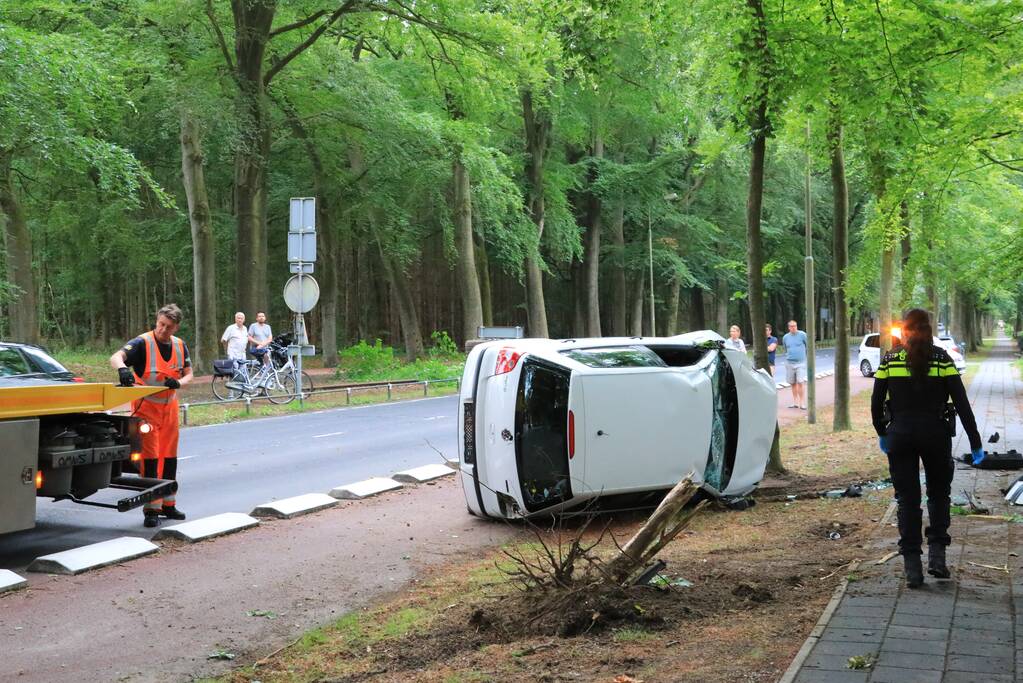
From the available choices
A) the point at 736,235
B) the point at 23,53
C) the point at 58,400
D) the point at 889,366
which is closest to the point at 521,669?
the point at 889,366

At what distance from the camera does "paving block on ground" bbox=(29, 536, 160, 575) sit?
8.38 meters

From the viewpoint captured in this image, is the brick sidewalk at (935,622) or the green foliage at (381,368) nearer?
the brick sidewalk at (935,622)

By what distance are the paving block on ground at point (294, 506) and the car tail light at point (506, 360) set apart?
272 centimetres

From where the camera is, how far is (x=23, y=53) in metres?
19.4

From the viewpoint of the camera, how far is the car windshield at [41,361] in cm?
1241

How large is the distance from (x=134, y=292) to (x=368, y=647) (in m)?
53.0

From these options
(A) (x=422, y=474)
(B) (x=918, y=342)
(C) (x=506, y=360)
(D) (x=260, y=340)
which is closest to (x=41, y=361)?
(A) (x=422, y=474)

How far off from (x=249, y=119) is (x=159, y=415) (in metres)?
16.8

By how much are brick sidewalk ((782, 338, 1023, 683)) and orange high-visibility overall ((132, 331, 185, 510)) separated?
19.7 feet

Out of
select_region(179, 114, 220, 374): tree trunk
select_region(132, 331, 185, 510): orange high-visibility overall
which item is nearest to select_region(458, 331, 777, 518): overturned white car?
select_region(132, 331, 185, 510): orange high-visibility overall

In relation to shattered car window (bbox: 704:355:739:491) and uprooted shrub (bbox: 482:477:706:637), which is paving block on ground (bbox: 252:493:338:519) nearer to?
shattered car window (bbox: 704:355:739:491)

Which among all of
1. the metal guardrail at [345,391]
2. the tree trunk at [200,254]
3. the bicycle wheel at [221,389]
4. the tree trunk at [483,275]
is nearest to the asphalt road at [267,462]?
the metal guardrail at [345,391]

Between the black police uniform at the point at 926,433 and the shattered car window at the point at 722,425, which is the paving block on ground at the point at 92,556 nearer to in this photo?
the shattered car window at the point at 722,425

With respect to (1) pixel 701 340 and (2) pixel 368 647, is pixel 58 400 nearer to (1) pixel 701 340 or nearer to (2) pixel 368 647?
(2) pixel 368 647
